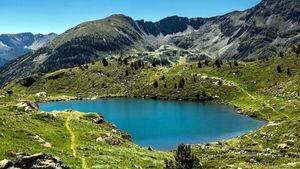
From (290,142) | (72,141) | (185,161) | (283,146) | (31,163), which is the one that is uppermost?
(31,163)

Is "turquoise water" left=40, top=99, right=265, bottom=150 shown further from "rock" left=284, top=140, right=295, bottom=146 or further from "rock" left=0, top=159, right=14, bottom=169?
"rock" left=0, top=159, right=14, bottom=169

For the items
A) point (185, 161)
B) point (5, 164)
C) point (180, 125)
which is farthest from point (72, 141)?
point (180, 125)

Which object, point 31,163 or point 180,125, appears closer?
point 31,163

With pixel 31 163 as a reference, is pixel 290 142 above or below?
below

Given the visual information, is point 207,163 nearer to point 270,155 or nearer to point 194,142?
point 270,155

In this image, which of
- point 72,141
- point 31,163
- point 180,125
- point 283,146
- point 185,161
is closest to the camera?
point 31,163

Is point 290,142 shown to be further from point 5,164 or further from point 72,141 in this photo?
point 5,164

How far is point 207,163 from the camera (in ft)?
273

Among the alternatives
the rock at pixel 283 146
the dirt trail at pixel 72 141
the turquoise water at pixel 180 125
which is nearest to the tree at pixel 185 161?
the dirt trail at pixel 72 141

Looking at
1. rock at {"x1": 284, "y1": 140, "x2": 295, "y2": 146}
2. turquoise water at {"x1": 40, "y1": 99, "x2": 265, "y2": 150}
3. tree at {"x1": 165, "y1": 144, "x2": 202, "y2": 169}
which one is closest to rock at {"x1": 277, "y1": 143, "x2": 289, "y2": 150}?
rock at {"x1": 284, "y1": 140, "x2": 295, "y2": 146}

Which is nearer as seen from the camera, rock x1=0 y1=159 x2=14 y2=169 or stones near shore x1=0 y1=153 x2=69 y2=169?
rock x1=0 y1=159 x2=14 y2=169

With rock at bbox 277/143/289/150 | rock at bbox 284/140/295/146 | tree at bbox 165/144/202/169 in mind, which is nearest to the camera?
tree at bbox 165/144/202/169

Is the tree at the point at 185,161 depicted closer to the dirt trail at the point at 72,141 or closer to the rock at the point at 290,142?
the dirt trail at the point at 72,141

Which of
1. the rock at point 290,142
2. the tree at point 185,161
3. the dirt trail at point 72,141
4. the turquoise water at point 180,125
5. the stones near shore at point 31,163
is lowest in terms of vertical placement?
the turquoise water at point 180,125
